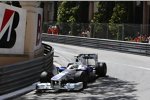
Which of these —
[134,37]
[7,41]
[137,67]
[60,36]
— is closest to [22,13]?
[7,41]

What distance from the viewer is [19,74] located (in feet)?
47.6

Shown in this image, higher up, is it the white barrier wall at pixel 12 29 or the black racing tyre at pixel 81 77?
the white barrier wall at pixel 12 29

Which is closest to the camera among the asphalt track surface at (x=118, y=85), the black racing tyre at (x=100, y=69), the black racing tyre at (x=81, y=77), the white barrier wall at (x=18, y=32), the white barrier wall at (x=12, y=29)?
the asphalt track surface at (x=118, y=85)

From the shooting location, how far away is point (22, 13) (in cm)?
1725

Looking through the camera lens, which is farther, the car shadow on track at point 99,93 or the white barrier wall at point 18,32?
the white barrier wall at point 18,32

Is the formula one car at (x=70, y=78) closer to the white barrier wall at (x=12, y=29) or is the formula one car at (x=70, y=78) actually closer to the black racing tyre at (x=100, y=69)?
the black racing tyre at (x=100, y=69)

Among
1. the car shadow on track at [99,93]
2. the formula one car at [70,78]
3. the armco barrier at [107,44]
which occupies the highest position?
the armco barrier at [107,44]

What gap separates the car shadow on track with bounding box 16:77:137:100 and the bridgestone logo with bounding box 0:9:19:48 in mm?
2877

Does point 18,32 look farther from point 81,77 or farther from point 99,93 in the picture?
point 99,93

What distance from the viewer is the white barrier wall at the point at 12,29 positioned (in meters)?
16.1

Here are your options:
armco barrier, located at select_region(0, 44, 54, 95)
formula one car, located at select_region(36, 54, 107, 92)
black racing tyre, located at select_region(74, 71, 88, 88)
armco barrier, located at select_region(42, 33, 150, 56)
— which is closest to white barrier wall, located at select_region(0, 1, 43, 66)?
armco barrier, located at select_region(0, 44, 54, 95)

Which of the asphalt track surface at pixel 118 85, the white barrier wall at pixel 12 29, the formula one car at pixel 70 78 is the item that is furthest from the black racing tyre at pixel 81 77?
the white barrier wall at pixel 12 29

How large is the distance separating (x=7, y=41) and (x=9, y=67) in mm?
2800

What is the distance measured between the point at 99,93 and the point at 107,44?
17448 millimetres
